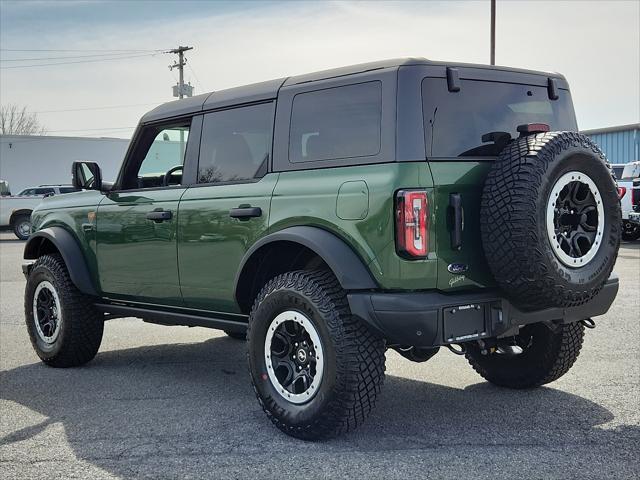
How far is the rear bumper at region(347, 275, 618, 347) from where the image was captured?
4.12 metres

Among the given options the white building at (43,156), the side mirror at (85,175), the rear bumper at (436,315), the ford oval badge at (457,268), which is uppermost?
the white building at (43,156)

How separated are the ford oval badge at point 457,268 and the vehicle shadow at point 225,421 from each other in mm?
921

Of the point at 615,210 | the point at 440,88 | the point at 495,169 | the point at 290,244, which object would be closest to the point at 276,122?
the point at 290,244

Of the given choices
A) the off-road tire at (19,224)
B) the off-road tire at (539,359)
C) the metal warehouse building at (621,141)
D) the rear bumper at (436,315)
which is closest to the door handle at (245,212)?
the rear bumper at (436,315)

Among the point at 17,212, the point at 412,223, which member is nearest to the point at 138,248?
the point at 412,223

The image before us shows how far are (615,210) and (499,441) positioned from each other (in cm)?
141

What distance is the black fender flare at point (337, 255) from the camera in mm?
4293

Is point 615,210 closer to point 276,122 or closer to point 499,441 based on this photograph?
point 499,441

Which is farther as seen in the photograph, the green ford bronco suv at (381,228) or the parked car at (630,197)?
the parked car at (630,197)

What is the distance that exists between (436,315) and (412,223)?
1.56 ft

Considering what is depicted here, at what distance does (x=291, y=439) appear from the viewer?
4.54 meters

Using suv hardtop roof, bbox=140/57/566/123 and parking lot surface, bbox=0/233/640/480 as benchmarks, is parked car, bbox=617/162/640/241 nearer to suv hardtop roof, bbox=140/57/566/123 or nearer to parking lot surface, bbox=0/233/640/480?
parking lot surface, bbox=0/233/640/480

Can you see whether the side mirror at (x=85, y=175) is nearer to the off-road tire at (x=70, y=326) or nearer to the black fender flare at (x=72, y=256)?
the black fender flare at (x=72, y=256)

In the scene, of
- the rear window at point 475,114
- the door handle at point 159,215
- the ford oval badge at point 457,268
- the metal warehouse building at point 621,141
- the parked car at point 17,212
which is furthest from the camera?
the metal warehouse building at point 621,141
